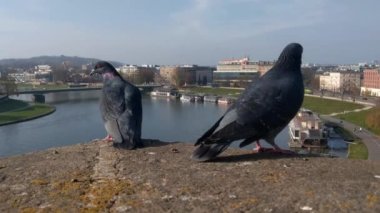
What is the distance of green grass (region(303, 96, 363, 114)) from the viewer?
55366 mm

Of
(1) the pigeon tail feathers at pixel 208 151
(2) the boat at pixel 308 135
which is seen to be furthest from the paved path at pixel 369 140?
(1) the pigeon tail feathers at pixel 208 151

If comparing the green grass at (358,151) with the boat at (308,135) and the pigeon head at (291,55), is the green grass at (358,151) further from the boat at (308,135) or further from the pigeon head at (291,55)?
the pigeon head at (291,55)

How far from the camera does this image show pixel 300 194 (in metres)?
3.01

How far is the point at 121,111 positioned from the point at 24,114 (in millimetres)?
46565

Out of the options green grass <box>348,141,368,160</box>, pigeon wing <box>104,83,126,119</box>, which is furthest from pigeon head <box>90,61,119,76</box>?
green grass <box>348,141,368,160</box>

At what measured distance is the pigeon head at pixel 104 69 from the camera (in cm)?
621

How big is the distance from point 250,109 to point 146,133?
2829cm

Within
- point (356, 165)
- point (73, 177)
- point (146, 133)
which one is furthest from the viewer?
point (146, 133)

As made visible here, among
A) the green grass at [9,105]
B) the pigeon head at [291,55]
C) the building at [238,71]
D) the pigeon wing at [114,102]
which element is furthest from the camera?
the building at [238,71]

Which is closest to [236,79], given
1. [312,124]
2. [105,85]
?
[312,124]

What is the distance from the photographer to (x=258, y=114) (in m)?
4.29

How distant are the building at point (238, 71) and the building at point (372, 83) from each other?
20.9m

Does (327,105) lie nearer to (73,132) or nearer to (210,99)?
(210,99)

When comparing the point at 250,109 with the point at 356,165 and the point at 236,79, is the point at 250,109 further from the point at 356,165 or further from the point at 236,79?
the point at 236,79
